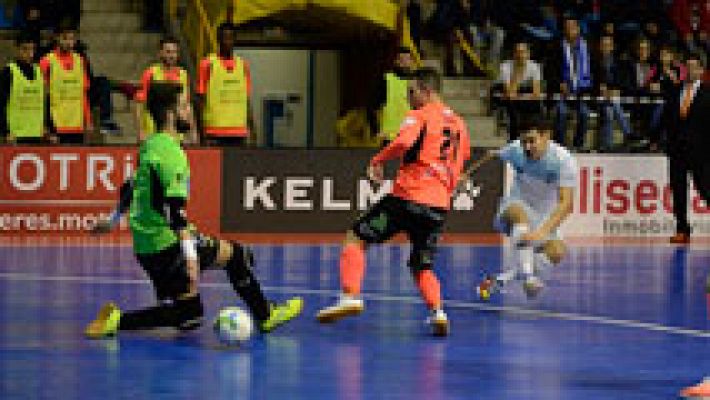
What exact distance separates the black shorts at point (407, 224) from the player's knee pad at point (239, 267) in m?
1.20

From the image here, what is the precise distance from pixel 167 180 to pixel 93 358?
1.39 m

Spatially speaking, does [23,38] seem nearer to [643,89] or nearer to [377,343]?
[643,89]

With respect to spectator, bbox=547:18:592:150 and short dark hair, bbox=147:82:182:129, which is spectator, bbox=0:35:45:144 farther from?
short dark hair, bbox=147:82:182:129

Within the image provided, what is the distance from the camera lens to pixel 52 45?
27.1 metres

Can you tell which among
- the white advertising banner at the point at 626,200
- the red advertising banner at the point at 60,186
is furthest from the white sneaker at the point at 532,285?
the white advertising banner at the point at 626,200

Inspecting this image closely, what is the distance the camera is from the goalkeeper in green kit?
14.5 meters

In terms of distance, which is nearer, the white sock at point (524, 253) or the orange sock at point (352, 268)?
the orange sock at point (352, 268)

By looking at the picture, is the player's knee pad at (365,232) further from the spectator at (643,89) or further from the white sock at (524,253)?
the spectator at (643,89)

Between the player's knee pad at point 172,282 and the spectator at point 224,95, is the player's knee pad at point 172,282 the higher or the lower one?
the lower one

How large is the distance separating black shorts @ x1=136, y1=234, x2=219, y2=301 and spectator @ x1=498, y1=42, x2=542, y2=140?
14.6 metres

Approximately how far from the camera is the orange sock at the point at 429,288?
15.7 metres

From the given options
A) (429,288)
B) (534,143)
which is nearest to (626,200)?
(534,143)

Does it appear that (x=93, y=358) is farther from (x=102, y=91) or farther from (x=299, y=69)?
(x=299, y=69)

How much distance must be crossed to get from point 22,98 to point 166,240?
37.2ft
